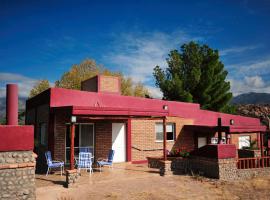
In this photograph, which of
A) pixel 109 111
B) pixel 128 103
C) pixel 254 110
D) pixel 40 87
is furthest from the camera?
pixel 254 110

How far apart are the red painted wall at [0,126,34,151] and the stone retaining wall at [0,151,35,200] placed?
161 mm

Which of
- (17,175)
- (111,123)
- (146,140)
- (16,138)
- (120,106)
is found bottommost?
(17,175)

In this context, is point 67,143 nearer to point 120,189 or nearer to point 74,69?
point 120,189

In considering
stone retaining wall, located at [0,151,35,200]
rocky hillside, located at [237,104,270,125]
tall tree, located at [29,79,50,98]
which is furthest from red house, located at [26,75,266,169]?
rocky hillside, located at [237,104,270,125]

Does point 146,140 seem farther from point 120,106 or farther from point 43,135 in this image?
point 43,135

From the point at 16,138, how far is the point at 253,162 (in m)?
11.9

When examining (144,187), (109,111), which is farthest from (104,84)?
(144,187)

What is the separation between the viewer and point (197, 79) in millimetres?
34844

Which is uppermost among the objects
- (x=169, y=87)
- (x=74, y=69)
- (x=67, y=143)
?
(x=74, y=69)

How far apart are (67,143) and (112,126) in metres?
2.80

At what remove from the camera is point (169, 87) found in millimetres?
35156

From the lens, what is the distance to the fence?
1459cm

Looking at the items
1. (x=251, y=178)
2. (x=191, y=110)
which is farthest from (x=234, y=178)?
(x=191, y=110)

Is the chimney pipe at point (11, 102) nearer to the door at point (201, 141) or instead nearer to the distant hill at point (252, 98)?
the door at point (201, 141)
